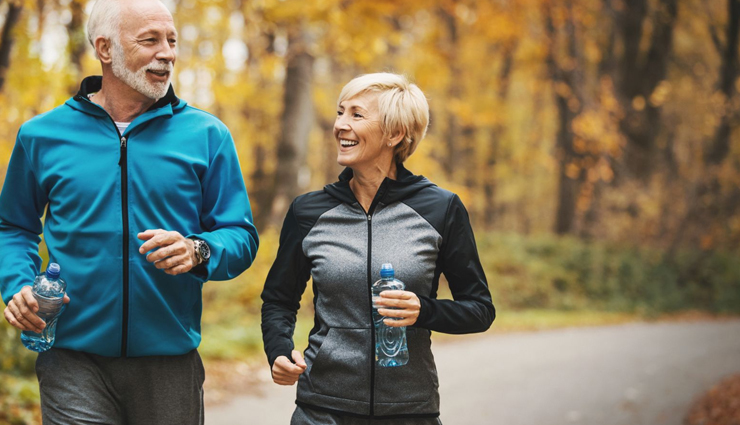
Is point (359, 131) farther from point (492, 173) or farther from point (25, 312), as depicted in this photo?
point (492, 173)

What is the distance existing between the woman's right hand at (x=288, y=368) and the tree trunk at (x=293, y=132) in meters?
11.3

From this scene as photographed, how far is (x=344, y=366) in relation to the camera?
3197 millimetres

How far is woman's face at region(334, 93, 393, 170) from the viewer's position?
336cm

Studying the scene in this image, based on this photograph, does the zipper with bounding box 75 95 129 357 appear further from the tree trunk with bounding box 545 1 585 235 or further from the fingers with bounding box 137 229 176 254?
the tree trunk with bounding box 545 1 585 235

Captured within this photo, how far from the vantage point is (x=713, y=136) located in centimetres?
2267

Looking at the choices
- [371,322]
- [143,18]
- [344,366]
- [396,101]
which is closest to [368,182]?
[396,101]

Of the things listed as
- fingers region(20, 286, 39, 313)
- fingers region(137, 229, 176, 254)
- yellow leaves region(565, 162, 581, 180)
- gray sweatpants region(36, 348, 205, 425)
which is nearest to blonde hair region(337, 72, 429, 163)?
fingers region(137, 229, 176, 254)

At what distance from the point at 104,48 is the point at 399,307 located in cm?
157

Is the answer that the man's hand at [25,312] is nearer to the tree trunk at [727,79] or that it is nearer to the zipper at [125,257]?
the zipper at [125,257]

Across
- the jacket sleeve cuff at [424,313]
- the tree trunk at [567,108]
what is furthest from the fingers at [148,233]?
the tree trunk at [567,108]

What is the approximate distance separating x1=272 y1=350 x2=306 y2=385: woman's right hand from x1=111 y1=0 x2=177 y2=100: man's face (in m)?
1.13

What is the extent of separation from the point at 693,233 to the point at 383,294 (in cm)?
2193

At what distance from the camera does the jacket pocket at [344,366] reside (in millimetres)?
3178

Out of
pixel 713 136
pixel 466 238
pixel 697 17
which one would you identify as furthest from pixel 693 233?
pixel 466 238
